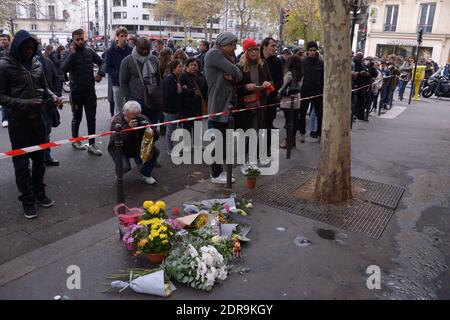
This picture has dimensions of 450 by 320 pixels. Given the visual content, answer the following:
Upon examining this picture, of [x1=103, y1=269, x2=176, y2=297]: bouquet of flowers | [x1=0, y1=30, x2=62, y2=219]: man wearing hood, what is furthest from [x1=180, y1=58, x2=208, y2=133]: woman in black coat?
[x1=103, y1=269, x2=176, y2=297]: bouquet of flowers

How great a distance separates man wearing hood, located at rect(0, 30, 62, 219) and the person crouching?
38.7 inches

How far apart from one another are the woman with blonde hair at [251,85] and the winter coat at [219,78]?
331 mm

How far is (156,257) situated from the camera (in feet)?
11.7

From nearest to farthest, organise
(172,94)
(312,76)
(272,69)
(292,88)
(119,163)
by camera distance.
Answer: (119,163) → (272,69) → (172,94) → (292,88) → (312,76)

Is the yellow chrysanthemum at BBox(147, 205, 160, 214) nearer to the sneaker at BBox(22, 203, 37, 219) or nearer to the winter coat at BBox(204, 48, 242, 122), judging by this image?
the sneaker at BBox(22, 203, 37, 219)

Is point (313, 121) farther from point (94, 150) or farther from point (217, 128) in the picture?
point (94, 150)

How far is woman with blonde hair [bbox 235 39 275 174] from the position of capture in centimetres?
588

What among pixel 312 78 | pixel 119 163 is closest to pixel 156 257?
pixel 119 163

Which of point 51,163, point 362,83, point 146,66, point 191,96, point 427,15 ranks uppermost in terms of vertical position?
point 427,15

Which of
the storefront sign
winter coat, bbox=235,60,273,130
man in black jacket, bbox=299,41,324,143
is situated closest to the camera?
winter coat, bbox=235,60,273,130

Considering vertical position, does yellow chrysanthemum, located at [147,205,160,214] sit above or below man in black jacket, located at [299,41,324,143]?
below

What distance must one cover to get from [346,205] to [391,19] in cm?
4437

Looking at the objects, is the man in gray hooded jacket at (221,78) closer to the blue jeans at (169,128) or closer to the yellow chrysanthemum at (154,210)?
the blue jeans at (169,128)

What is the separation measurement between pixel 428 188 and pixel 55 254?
519 cm
